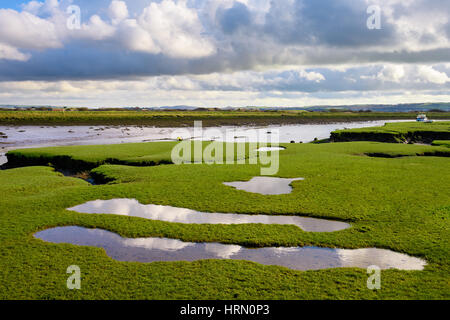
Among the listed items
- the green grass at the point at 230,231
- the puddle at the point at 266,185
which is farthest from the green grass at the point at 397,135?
the puddle at the point at 266,185

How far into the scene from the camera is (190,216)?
16078 mm

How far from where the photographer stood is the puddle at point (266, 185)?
68.0ft

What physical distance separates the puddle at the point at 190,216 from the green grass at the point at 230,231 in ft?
2.00

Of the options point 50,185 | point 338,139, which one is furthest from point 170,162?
point 338,139

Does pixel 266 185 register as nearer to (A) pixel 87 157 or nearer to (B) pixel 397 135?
(A) pixel 87 157

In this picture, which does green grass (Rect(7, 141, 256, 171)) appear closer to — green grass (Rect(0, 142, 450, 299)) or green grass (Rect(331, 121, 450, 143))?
green grass (Rect(0, 142, 450, 299))

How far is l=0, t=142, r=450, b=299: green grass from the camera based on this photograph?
9.49m

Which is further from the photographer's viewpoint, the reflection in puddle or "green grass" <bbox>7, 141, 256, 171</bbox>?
"green grass" <bbox>7, 141, 256, 171</bbox>

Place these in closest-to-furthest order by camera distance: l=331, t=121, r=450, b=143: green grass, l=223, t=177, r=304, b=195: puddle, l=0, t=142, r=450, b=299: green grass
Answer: l=0, t=142, r=450, b=299: green grass
l=223, t=177, r=304, b=195: puddle
l=331, t=121, r=450, b=143: green grass

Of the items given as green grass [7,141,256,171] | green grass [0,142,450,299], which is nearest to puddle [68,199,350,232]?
green grass [0,142,450,299]

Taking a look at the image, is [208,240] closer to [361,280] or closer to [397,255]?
[361,280]

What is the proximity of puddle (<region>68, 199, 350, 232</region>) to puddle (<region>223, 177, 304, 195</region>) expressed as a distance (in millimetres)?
4752

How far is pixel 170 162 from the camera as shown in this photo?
31766 mm

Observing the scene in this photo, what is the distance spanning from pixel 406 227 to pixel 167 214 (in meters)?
11.4
